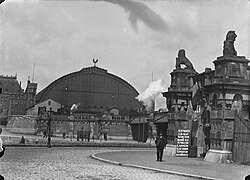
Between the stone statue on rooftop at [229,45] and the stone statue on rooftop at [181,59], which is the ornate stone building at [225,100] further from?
the stone statue on rooftop at [181,59]

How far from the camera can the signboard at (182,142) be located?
79.7 feet

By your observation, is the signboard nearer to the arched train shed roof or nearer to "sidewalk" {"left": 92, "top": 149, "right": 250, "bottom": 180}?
"sidewalk" {"left": 92, "top": 149, "right": 250, "bottom": 180}

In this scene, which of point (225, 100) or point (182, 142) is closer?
point (225, 100)

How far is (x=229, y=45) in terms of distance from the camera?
21062 millimetres

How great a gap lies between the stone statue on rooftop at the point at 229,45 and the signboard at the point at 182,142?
5.92 meters

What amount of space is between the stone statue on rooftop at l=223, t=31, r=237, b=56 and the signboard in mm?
5918

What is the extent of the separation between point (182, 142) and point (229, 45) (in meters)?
6.79

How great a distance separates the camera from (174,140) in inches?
1008

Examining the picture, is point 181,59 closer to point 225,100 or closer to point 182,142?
point 182,142

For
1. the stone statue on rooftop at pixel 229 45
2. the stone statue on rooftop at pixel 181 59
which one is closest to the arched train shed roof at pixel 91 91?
the stone statue on rooftop at pixel 181 59

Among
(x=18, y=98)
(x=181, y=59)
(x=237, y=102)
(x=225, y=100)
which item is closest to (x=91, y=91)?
(x=18, y=98)

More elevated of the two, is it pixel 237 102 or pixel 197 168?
pixel 237 102

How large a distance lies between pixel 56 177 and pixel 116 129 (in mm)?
67344

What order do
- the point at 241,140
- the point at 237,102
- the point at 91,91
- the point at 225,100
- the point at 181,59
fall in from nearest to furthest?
the point at 241,140, the point at 225,100, the point at 237,102, the point at 181,59, the point at 91,91
